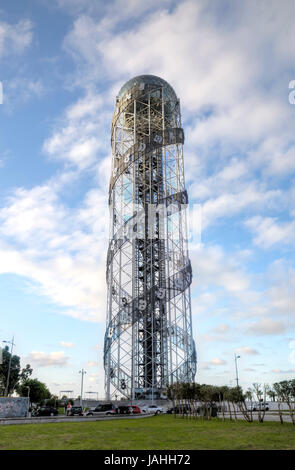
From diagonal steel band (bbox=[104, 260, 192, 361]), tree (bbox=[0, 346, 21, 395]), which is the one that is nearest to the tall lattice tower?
diagonal steel band (bbox=[104, 260, 192, 361])

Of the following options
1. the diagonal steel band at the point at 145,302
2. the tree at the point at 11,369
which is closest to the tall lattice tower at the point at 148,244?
the diagonal steel band at the point at 145,302

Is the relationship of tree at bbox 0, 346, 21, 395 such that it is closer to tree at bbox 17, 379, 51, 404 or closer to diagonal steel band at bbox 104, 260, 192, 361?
tree at bbox 17, 379, 51, 404

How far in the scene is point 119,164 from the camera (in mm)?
50500

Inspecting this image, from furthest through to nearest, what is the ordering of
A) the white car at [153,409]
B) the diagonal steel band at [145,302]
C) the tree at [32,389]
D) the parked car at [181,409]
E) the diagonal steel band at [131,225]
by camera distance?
the tree at [32,389], the diagonal steel band at [131,225], the diagonal steel band at [145,302], the white car at [153,409], the parked car at [181,409]

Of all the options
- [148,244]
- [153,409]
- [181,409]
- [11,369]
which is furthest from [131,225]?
[11,369]

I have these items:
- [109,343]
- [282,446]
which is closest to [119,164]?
[109,343]

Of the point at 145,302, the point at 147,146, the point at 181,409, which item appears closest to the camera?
the point at 181,409

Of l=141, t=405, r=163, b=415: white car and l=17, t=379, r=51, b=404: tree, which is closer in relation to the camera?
l=141, t=405, r=163, b=415: white car

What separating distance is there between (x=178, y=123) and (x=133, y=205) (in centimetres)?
1443

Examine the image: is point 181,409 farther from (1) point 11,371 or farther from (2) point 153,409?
(1) point 11,371

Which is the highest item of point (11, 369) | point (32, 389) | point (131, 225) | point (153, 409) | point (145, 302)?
point (131, 225)

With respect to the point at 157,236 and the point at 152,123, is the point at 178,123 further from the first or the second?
the point at 157,236

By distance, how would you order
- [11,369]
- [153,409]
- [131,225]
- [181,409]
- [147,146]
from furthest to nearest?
[11,369], [147,146], [131,225], [153,409], [181,409]

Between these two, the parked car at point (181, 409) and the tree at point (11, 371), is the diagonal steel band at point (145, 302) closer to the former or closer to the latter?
the parked car at point (181, 409)
